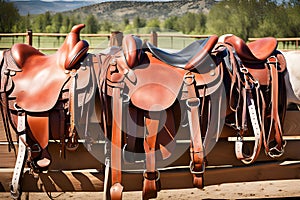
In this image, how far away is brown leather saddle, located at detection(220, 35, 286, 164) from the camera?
1.88 m

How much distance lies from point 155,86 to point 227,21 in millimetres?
31751

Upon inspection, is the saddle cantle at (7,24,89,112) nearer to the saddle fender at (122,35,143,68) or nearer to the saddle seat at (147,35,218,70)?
the saddle fender at (122,35,143,68)

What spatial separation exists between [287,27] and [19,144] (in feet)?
91.9

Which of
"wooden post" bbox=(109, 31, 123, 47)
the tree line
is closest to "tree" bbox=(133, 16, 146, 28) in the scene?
the tree line

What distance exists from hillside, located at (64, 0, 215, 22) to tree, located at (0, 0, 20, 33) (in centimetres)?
1283

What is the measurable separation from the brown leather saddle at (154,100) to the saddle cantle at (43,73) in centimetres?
17

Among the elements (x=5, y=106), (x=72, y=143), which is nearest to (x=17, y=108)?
(x=5, y=106)

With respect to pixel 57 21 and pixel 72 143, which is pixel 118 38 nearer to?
pixel 72 143

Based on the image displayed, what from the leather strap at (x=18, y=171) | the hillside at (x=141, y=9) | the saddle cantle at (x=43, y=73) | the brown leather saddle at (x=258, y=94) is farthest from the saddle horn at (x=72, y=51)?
the hillside at (x=141, y=9)

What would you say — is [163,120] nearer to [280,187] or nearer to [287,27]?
[280,187]

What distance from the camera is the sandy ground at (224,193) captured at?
9.44 ft

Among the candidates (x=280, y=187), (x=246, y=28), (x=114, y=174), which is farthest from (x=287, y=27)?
(x=114, y=174)

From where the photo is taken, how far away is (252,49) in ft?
7.05

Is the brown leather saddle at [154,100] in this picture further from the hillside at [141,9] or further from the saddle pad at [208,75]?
the hillside at [141,9]
